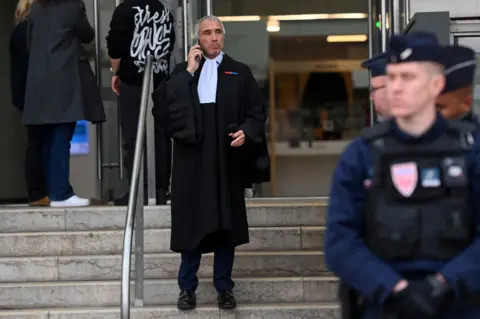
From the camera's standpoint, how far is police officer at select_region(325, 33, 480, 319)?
8.66 ft

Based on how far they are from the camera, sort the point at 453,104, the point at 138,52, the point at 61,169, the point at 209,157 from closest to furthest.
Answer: the point at 453,104
the point at 209,157
the point at 138,52
the point at 61,169

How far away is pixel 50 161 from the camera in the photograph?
7242 mm

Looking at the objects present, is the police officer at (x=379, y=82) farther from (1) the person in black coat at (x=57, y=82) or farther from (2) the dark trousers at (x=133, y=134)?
(1) the person in black coat at (x=57, y=82)

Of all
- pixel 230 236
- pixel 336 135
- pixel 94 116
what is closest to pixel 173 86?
pixel 230 236

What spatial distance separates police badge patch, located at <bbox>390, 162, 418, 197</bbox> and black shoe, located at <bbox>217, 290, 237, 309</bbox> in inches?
123

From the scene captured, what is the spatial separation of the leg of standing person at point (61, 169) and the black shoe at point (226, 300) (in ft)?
6.53

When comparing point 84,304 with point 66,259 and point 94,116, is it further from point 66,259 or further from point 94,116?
point 94,116

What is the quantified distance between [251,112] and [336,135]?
11.2 feet

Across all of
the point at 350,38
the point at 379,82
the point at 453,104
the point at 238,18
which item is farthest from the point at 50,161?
the point at 453,104

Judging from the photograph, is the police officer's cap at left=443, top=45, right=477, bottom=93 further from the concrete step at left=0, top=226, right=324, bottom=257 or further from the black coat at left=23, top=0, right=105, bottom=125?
the black coat at left=23, top=0, right=105, bottom=125

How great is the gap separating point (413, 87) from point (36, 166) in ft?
16.8

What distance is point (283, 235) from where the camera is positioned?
660 cm

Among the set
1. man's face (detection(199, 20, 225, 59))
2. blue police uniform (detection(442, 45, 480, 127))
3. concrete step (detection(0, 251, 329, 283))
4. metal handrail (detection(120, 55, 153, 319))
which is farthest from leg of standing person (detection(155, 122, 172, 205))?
blue police uniform (detection(442, 45, 480, 127))

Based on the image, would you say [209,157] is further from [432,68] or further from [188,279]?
[432,68]
